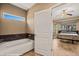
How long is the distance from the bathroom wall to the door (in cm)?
27

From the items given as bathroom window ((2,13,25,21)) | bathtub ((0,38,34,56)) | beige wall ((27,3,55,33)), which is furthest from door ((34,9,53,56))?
bathroom window ((2,13,25,21))

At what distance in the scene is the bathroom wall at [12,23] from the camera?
1527mm

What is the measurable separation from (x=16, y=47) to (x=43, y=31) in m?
0.64

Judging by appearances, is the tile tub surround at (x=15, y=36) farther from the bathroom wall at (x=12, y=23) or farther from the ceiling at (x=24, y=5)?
the ceiling at (x=24, y=5)

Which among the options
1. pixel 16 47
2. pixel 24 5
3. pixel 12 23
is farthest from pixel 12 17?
pixel 16 47

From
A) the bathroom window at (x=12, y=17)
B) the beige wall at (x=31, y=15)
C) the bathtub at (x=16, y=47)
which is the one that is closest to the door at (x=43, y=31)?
Result: the beige wall at (x=31, y=15)

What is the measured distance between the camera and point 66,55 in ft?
5.41

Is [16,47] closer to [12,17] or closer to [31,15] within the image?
[12,17]

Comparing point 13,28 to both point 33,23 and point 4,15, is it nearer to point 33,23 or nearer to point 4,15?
point 4,15

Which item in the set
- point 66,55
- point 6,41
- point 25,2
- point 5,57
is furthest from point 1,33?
point 66,55

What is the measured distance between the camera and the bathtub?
1.53 metres

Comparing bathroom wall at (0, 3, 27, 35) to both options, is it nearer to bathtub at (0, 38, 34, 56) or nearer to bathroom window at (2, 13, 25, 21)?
bathroom window at (2, 13, 25, 21)

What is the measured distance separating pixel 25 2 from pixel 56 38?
1.02 meters

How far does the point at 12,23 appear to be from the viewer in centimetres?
160
